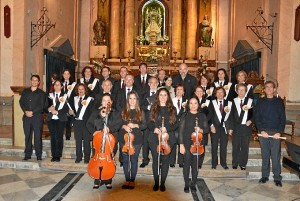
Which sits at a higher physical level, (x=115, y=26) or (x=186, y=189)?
(x=115, y=26)

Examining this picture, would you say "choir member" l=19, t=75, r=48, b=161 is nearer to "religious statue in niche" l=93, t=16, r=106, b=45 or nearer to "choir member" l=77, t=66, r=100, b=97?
"choir member" l=77, t=66, r=100, b=97

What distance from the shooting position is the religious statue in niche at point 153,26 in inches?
651

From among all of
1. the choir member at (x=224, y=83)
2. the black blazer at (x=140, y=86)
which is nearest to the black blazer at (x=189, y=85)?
the choir member at (x=224, y=83)

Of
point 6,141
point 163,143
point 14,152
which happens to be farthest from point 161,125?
point 6,141

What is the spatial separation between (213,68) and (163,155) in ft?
38.5

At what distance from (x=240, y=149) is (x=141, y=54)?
1054 centimetres

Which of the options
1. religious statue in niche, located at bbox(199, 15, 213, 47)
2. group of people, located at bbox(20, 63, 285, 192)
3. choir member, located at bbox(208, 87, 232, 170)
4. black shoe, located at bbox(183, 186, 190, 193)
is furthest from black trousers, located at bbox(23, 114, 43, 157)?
religious statue in niche, located at bbox(199, 15, 213, 47)

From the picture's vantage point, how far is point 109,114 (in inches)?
204

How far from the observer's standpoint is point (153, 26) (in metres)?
17.0

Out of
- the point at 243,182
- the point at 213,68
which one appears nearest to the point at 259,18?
the point at 213,68

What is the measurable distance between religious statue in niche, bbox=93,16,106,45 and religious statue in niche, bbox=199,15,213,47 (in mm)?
4949

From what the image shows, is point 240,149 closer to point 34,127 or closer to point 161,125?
point 161,125

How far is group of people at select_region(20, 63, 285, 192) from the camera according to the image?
5.11 m

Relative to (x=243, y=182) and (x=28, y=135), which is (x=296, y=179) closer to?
(x=243, y=182)
